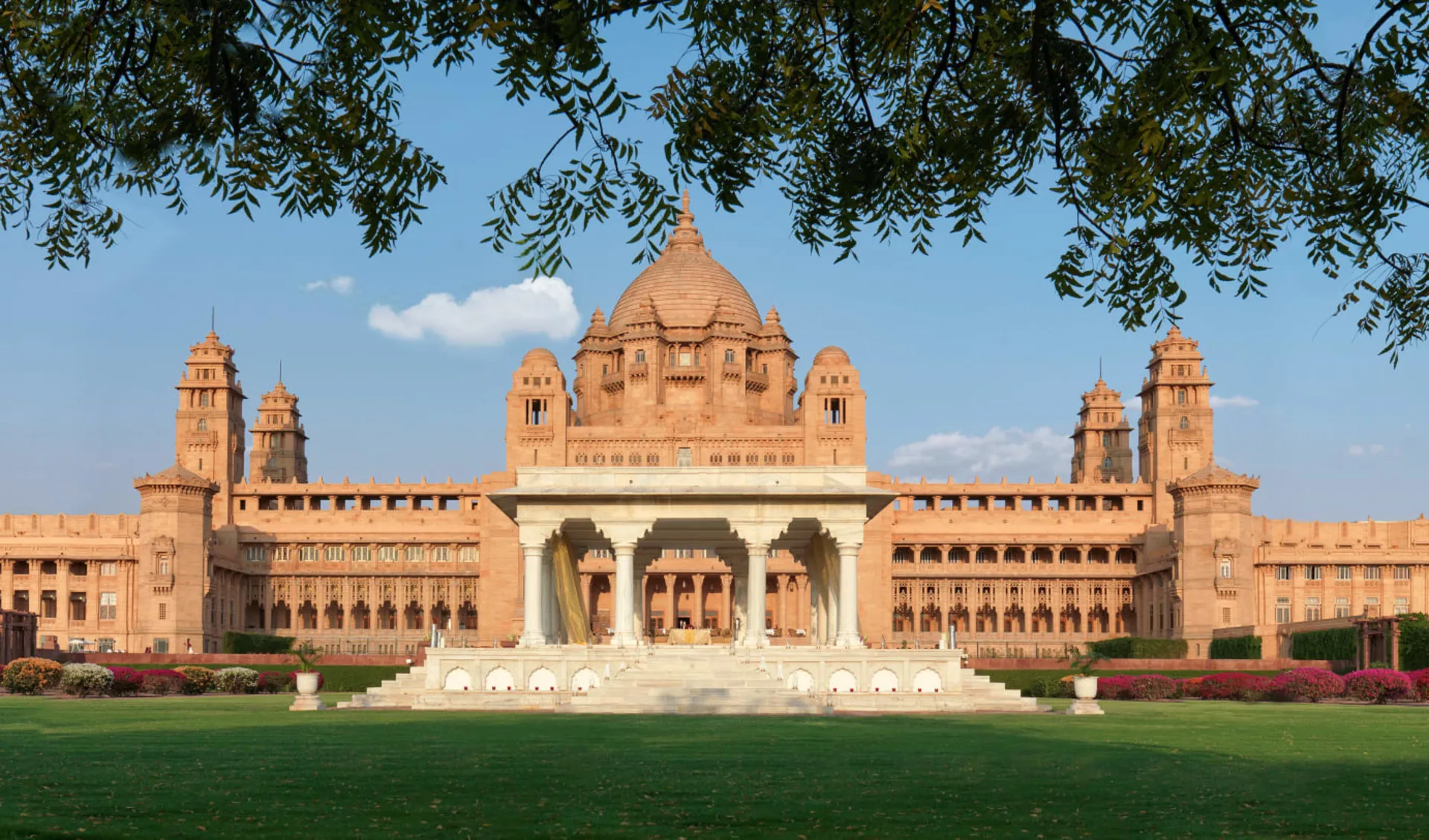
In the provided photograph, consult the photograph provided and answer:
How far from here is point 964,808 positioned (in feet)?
53.6

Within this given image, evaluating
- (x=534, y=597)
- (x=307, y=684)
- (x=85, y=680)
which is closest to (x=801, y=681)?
(x=534, y=597)

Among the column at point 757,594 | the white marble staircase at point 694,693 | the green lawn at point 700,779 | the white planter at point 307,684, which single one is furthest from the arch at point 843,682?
the white planter at point 307,684

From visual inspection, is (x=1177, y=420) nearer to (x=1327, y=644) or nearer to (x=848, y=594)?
(x=1327, y=644)

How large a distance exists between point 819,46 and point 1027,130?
1.93m

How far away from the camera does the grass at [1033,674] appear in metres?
58.1

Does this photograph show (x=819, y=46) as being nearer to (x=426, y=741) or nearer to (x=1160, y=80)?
(x=1160, y=80)

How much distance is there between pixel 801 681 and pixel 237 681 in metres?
A: 23.7

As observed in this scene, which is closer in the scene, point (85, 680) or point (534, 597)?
point (85, 680)

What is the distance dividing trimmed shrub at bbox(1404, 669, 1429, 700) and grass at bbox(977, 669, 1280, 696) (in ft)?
29.2

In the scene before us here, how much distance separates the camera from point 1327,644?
7256 centimetres

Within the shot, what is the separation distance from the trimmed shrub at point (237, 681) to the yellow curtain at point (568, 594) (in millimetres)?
12453

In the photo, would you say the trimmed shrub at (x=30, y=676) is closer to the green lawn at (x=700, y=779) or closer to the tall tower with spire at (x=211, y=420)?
the green lawn at (x=700, y=779)

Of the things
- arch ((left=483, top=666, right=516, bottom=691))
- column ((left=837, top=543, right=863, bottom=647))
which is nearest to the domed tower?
column ((left=837, top=543, right=863, bottom=647))

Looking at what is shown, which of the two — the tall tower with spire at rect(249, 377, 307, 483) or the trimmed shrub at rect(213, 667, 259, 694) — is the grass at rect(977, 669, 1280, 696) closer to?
the trimmed shrub at rect(213, 667, 259, 694)
